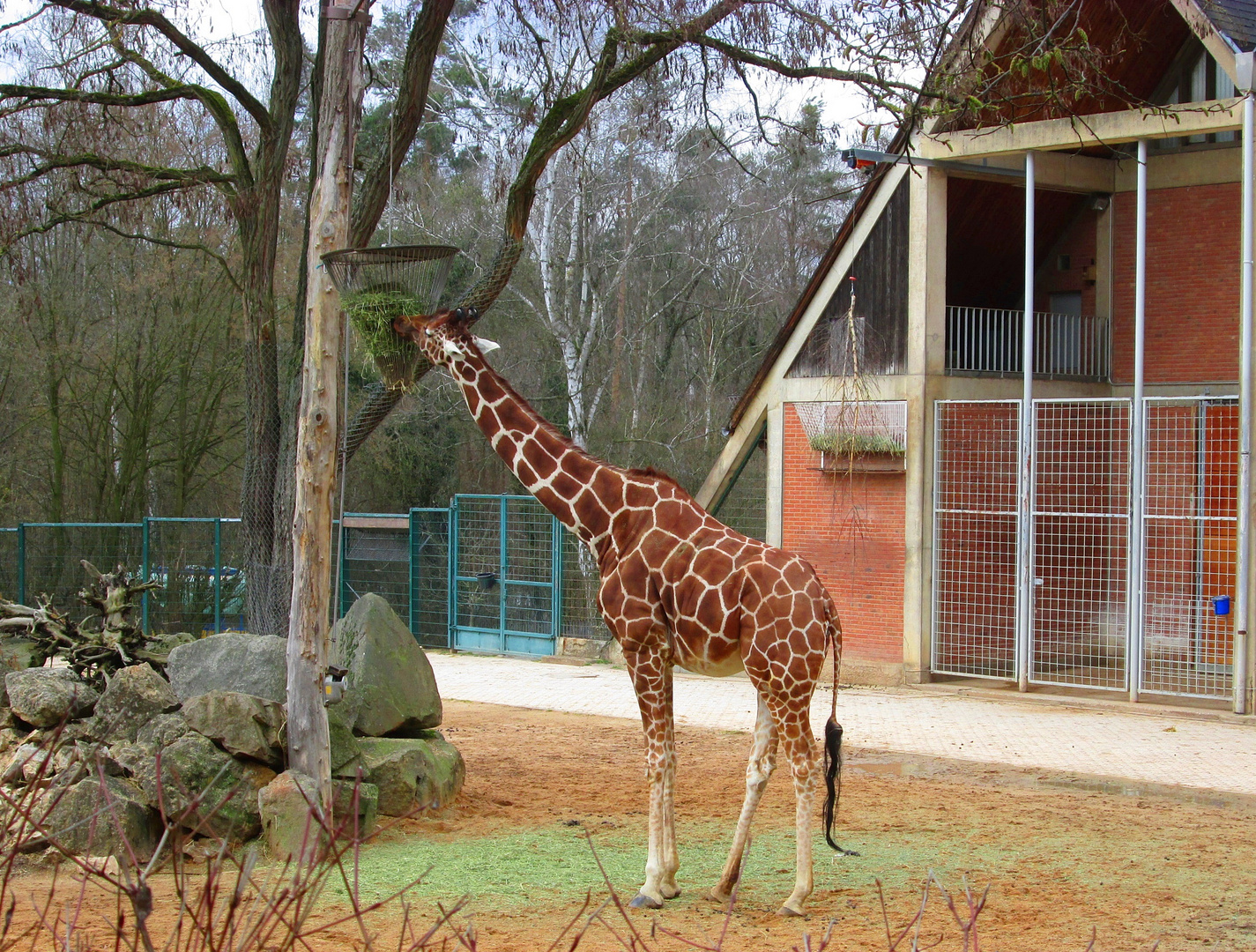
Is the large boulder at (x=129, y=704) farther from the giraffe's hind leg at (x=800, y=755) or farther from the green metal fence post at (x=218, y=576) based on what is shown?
the green metal fence post at (x=218, y=576)

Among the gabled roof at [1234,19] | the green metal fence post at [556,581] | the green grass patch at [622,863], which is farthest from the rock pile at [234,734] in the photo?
the gabled roof at [1234,19]

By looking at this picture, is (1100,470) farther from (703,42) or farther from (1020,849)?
(1020,849)

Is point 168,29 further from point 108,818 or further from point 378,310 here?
point 108,818

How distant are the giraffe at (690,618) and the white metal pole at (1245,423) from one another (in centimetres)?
783

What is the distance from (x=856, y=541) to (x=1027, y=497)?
2.34m

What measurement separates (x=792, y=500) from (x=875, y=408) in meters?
1.75

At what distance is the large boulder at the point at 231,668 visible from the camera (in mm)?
8375

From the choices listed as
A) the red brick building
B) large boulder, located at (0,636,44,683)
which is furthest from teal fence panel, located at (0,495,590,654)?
large boulder, located at (0,636,44,683)

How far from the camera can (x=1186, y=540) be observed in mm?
15992

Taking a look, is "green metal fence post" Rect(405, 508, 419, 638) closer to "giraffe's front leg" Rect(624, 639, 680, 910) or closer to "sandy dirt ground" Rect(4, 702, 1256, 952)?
"sandy dirt ground" Rect(4, 702, 1256, 952)

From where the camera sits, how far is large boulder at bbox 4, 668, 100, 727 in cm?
813

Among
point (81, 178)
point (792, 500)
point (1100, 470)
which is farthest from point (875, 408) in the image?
point (81, 178)

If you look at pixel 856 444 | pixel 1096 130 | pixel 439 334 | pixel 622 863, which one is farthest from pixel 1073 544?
pixel 439 334

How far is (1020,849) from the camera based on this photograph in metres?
7.61
